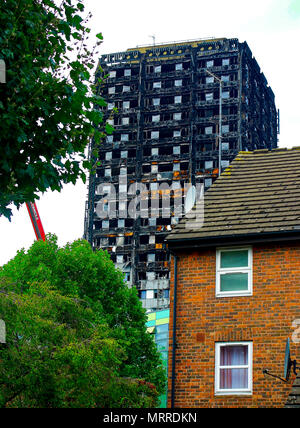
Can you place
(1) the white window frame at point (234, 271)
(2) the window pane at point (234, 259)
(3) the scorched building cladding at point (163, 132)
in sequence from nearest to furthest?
(1) the white window frame at point (234, 271), (2) the window pane at point (234, 259), (3) the scorched building cladding at point (163, 132)

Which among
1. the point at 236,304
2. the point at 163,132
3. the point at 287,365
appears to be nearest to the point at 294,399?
the point at 287,365

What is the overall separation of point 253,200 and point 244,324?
4.84 metres

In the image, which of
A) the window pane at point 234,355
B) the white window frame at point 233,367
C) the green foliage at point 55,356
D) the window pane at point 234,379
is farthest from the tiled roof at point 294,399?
the green foliage at point 55,356

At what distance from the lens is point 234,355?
22.3 metres

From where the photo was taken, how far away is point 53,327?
22266mm

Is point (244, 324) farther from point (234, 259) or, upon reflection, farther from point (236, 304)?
point (234, 259)

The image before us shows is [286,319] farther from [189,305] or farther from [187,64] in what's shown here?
[187,64]

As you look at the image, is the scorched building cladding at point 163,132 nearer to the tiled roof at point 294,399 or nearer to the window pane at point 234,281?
the window pane at point 234,281

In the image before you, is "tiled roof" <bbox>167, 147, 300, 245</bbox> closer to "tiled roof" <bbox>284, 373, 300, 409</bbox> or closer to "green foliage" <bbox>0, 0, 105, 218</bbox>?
"tiled roof" <bbox>284, 373, 300, 409</bbox>

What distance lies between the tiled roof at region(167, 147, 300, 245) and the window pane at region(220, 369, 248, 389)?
4.18 m

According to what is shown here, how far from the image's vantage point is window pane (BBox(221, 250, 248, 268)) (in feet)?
76.6

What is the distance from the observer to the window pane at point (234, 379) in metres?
21.8

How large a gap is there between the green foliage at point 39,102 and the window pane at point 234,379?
1034 centimetres
